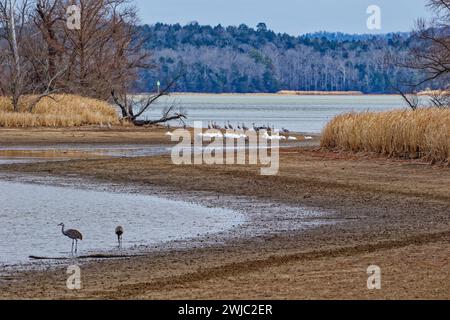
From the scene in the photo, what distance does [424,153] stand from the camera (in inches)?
1027

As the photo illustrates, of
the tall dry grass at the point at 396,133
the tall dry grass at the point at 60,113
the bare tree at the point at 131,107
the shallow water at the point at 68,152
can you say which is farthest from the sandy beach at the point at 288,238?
the bare tree at the point at 131,107

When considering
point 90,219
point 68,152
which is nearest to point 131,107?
point 68,152

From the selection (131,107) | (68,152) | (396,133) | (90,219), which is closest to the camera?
(90,219)

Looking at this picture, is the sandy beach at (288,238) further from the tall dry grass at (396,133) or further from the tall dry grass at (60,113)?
the tall dry grass at (60,113)

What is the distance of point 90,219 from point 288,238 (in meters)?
3.94

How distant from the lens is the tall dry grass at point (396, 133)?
83.4 feet

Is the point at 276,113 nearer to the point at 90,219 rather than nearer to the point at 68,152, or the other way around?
the point at 68,152

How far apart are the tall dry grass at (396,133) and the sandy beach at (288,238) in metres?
0.48

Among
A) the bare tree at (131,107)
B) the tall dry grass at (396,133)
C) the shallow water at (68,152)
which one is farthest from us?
the bare tree at (131,107)

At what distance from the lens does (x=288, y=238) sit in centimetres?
1540

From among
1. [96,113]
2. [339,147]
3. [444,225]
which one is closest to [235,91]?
[96,113]
